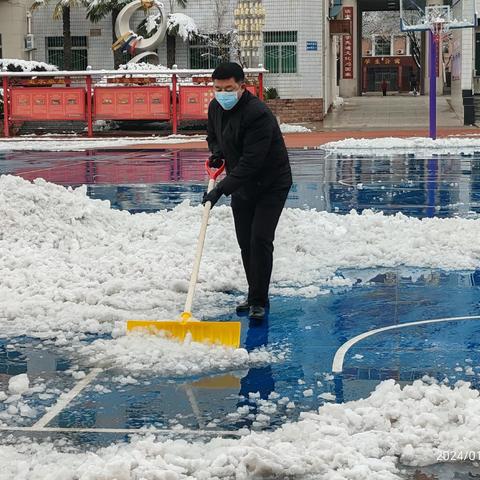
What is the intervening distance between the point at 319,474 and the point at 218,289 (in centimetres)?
383

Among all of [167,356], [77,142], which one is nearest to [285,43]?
[77,142]

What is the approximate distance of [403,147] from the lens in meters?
23.9

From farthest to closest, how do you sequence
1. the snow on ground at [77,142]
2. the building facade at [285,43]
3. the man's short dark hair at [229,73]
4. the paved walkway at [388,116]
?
the building facade at [285,43], the paved walkway at [388,116], the snow on ground at [77,142], the man's short dark hair at [229,73]

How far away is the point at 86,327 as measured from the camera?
659 cm

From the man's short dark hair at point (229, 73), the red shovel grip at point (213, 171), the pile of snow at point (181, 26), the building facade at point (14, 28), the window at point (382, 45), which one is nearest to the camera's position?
the man's short dark hair at point (229, 73)

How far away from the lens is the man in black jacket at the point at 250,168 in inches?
257

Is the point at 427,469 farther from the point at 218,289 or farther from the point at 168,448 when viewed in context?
the point at 218,289

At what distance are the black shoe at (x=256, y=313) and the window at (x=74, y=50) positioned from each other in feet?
108

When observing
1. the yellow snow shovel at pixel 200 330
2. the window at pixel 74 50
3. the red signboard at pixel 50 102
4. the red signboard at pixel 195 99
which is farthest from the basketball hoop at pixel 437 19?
the yellow snow shovel at pixel 200 330

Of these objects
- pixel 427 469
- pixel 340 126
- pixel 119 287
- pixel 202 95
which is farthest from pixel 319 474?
pixel 340 126

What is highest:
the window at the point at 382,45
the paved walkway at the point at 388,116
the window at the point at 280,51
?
the window at the point at 382,45

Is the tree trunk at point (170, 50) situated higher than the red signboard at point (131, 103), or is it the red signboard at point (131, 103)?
the tree trunk at point (170, 50)

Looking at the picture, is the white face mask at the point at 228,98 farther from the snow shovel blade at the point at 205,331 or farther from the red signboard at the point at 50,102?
the red signboard at the point at 50,102
